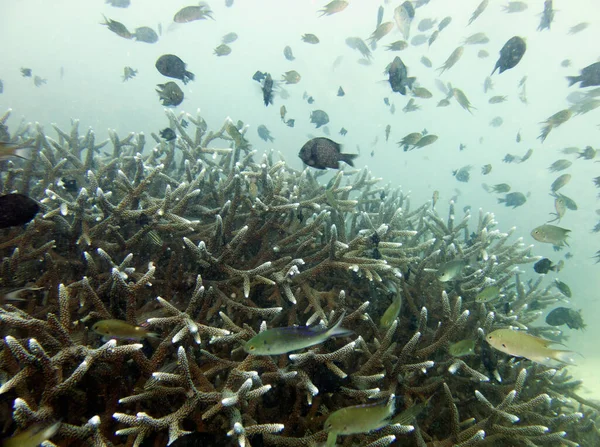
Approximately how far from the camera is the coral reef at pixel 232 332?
1.96 meters

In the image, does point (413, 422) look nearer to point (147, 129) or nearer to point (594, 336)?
point (594, 336)

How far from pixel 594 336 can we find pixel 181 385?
2165 cm

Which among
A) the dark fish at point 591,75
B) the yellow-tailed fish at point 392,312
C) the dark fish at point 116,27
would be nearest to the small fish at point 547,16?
the dark fish at point 591,75

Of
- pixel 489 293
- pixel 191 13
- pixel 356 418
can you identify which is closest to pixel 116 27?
pixel 191 13

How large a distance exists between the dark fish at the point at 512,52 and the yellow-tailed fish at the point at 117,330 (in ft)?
19.8

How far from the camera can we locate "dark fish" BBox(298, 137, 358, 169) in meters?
3.10

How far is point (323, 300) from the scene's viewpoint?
10.0 feet

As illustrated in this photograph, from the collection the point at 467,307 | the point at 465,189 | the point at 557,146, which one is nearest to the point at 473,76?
the point at 557,146

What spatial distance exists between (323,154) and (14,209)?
2.61m

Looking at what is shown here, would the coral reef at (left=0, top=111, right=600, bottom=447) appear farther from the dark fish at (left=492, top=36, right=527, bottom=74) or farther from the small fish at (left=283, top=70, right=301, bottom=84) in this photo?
the small fish at (left=283, top=70, right=301, bottom=84)

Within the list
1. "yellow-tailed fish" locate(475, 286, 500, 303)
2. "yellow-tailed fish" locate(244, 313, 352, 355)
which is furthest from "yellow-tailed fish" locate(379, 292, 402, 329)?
"yellow-tailed fish" locate(475, 286, 500, 303)

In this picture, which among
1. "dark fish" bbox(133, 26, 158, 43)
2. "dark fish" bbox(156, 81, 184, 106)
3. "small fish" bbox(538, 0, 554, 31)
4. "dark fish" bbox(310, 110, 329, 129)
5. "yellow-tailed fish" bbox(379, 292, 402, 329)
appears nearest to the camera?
"yellow-tailed fish" bbox(379, 292, 402, 329)

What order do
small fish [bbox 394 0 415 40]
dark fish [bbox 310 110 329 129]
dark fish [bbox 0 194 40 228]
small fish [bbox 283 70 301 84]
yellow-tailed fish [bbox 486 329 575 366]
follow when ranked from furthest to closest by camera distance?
small fish [bbox 283 70 301 84] < dark fish [bbox 310 110 329 129] < small fish [bbox 394 0 415 40] < yellow-tailed fish [bbox 486 329 575 366] < dark fish [bbox 0 194 40 228]

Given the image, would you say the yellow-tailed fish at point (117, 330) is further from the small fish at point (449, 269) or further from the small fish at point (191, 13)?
the small fish at point (191, 13)
